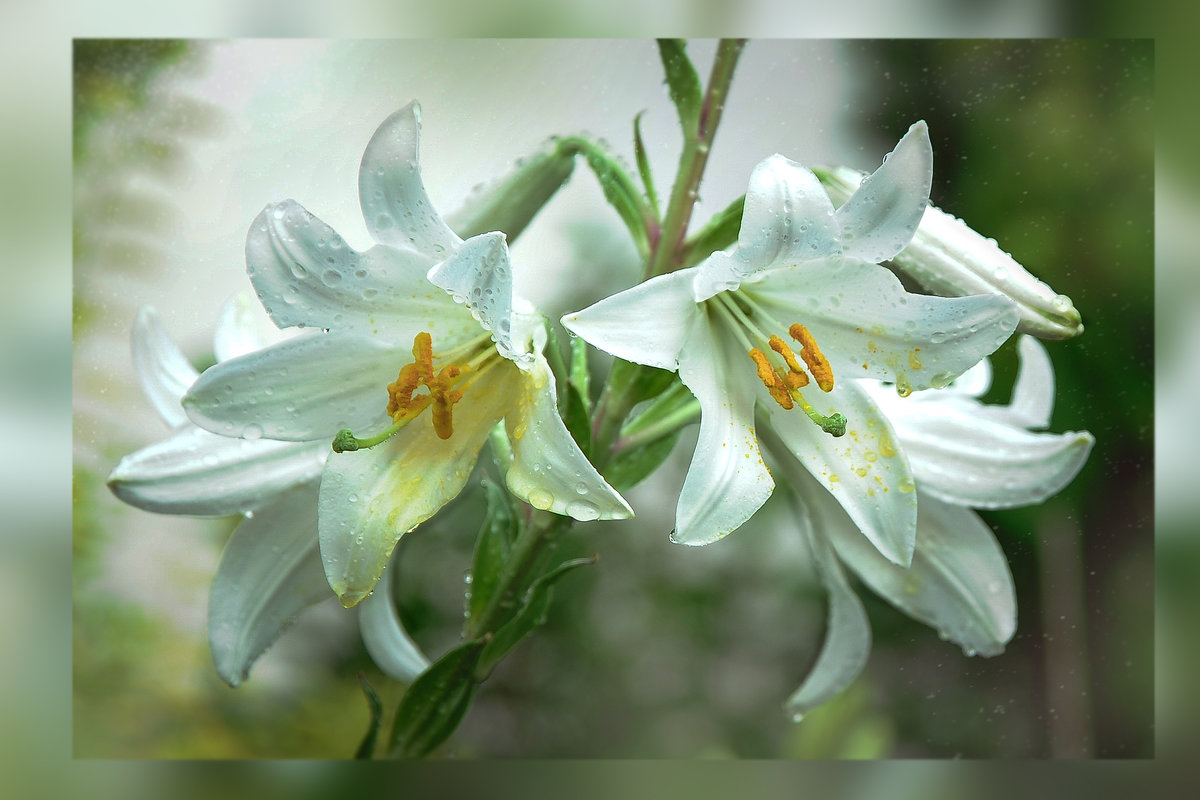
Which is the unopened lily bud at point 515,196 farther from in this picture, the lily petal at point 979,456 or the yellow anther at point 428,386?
the lily petal at point 979,456

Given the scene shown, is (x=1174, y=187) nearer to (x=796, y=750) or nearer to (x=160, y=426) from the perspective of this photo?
(x=796, y=750)

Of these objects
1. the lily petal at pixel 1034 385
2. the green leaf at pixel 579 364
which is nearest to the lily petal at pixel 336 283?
the green leaf at pixel 579 364

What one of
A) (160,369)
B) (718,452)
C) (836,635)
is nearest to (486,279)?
(718,452)

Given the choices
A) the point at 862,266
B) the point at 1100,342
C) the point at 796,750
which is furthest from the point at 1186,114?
the point at 796,750

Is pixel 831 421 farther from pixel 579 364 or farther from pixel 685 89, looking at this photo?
pixel 685 89

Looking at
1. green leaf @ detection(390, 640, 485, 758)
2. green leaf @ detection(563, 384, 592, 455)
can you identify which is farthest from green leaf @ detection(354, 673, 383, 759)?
green leaf @ detection(563, 384, 592, 455)
